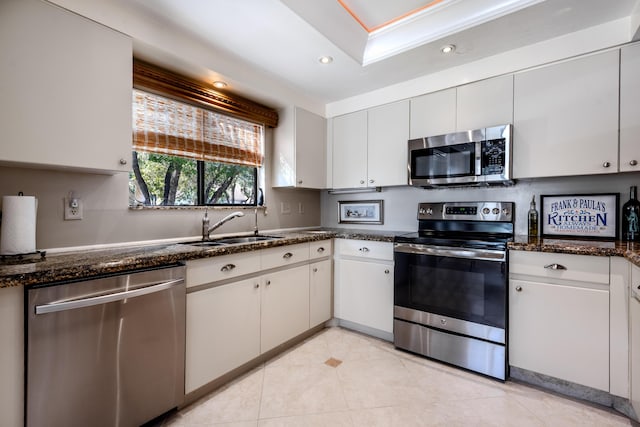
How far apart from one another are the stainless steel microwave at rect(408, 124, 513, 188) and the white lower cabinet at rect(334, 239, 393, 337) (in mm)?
687

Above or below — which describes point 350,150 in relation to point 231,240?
above

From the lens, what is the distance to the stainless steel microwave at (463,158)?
6.98ft

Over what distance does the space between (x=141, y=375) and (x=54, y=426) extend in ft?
1.09

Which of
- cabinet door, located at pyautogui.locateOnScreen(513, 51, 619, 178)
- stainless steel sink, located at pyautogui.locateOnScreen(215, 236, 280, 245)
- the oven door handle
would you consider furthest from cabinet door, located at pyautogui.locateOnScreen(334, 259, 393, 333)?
cabinet door, located at pyautogui.locateOnScreen(513, 51, 619, 178)

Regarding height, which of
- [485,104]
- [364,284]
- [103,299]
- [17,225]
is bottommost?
[364,284]

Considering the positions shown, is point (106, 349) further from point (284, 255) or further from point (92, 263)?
point (284, 255)

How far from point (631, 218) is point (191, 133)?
3.12m

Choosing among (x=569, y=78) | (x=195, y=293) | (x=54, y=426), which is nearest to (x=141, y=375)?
(x=54, y=426)

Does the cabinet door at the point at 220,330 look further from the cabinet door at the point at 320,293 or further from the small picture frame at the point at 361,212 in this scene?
the small picture frame at the point at 361,212

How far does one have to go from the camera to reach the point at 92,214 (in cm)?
179

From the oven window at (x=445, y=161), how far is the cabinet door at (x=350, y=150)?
588 millimetres

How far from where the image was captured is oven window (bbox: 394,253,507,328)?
195cm

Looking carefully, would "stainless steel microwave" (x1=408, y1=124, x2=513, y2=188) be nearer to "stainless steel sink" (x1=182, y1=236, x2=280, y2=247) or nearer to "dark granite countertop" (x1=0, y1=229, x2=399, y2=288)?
"stainless steel sink" (x1=182, y1=236, x2=280, y2=247)

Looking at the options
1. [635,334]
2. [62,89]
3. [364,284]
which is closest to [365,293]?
[364,284]
